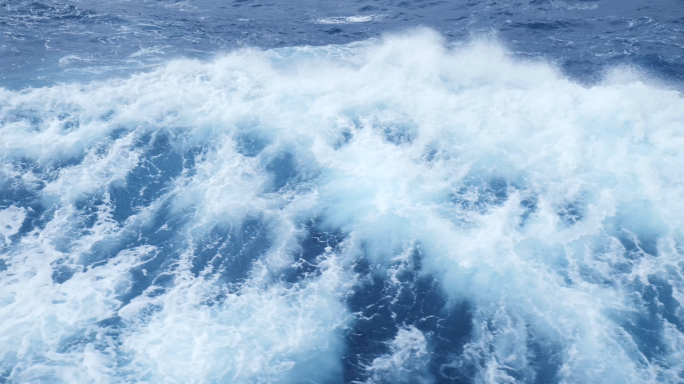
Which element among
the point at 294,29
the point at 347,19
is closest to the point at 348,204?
the point at 294,29

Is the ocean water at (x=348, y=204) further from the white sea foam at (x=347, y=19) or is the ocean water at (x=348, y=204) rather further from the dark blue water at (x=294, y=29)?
the white sea foam at (x=347, y=19)

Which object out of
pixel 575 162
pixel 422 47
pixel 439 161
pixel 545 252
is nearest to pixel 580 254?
pixel 545 252

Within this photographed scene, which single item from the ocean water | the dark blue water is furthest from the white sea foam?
the ocean water

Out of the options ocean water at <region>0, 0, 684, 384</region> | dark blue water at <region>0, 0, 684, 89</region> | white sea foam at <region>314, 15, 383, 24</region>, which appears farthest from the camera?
white sea foam at <region>314, 15, 383, 24</region>

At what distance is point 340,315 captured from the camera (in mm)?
52062

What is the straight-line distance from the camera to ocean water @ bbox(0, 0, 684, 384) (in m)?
49.1

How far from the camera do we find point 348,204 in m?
64.4

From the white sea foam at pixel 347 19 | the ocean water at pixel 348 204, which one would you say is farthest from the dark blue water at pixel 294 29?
the ocean water at pixel 348 204

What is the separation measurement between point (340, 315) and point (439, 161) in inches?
1074

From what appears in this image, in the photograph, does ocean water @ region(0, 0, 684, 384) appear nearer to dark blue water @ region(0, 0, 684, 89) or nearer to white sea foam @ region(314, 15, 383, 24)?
dark blue water @ region(0, 0, 684, 89)

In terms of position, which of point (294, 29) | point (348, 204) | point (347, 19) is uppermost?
point (347, 19)

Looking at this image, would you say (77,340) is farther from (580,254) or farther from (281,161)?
(580,254)

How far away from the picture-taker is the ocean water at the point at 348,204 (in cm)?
4906

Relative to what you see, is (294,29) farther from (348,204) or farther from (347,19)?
(348,204)
